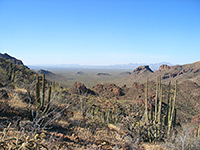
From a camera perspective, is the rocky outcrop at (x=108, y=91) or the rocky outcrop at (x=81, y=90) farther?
the rocky outcrop at (x=108, y=91)

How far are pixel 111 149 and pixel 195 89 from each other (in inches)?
1324

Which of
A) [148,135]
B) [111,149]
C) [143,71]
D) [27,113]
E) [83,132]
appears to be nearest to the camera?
[111,149]

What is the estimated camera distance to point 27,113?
→ 17.4 feet

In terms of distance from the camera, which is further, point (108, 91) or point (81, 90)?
point (108, 91)

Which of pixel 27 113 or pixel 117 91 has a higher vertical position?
pixel 27 113

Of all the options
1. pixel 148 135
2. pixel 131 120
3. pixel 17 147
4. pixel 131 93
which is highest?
pixel 17 147

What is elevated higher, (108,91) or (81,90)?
(81,90)

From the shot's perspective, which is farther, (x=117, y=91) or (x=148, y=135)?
(x=117, y=91)

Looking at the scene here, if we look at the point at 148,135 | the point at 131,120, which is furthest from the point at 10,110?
the point at 148,135

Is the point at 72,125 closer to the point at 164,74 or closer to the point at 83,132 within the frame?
the point at 83,132

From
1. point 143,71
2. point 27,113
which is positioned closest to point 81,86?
point 27,113

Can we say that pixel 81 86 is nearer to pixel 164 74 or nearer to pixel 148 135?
pixel 148 135

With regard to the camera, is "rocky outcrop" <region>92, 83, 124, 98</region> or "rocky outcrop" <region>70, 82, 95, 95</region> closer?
"rocky outcrop" <region>70, 82, 95, 95</region>

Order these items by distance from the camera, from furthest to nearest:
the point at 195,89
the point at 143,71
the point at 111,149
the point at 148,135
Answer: the point at 143,71 < the point at 195,89 < the point at 148,135 < the point at 111,149
